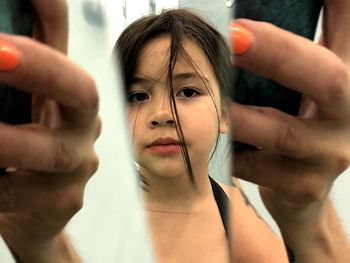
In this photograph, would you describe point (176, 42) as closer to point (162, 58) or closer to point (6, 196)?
point (162, 58)

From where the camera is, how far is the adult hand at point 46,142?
0.23m

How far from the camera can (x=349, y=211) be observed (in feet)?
1.83

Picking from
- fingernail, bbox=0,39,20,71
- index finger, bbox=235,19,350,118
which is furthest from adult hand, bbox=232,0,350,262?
fingernail, bbox=0,39,20,71

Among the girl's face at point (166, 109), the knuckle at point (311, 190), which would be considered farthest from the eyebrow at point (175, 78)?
the knuckle at point (311, 190)

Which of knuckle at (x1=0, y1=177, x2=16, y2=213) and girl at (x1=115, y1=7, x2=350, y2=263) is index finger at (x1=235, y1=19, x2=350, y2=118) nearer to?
girl at (x1=115, y1=7, x2=350, y2=263)

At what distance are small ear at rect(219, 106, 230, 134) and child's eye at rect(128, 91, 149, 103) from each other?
0.05 meters

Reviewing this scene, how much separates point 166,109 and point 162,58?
0.03 meters

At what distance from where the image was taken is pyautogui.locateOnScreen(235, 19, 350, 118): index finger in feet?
0.82

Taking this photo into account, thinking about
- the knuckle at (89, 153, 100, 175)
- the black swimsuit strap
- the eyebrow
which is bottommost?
the black swimsuit strap

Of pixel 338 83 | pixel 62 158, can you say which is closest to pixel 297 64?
pixel 338 83

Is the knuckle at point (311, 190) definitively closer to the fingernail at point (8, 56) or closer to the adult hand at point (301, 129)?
the adult hand at point (301, 129)

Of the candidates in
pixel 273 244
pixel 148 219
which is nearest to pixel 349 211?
pixel 273 244

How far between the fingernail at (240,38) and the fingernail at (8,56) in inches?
4.1

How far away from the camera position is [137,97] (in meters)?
0.26
